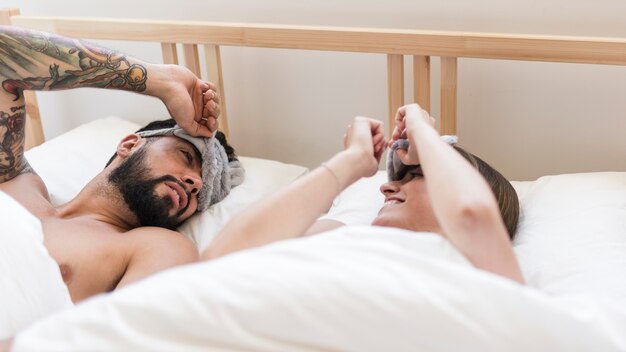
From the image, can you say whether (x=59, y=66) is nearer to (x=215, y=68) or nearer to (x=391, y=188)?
(x=215, y=68)

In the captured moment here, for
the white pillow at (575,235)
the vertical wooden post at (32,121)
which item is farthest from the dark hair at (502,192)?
the vertical wooden post at (32,121)

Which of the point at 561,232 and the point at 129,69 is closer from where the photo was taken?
the point at 561,232

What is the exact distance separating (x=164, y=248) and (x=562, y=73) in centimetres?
99

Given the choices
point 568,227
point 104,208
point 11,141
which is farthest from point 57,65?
point 568,227

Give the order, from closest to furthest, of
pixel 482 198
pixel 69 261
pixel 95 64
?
pixel 482 198 < pixel 69 261 < pixel 95 64

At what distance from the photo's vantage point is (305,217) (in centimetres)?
115

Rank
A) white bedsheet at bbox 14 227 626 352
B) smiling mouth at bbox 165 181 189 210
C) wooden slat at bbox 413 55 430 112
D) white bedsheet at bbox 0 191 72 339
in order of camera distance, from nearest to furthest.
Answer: white bedsheet at bbox 14 227 626 352
white bedsheet at bbox 0 191 72 339
smiling mouth at bbox 165 181 189 210
wooden slat at bbox 413 55 430 112

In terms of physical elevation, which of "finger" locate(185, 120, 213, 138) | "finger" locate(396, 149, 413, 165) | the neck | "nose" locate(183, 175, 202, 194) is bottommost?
the neck

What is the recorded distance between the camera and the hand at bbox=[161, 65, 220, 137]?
1.56 metres

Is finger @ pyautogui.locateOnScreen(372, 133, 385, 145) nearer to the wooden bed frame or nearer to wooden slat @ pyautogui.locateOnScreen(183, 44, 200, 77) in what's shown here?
the wooden bed frame

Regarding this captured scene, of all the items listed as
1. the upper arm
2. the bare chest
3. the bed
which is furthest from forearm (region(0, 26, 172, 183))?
the bed

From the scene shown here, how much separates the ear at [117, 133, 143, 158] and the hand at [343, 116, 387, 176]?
21.1 inches

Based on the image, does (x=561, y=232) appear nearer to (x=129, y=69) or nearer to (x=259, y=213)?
(x=259, y=213)

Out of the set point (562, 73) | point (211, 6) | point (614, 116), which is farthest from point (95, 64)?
point (614, 116)
